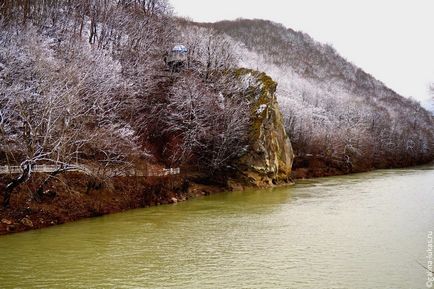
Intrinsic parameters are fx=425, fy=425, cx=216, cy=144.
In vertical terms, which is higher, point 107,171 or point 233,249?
point 107,171

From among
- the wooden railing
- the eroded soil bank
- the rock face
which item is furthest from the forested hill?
the eroded soil bank

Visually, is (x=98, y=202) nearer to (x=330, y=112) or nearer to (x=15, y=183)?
(x=15, y=183)

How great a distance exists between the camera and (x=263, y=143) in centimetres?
4397

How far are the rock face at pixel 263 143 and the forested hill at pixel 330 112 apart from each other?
1232 cm

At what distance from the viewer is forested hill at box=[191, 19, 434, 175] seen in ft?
210

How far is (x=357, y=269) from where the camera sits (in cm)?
1515

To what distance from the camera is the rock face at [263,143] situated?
139ft

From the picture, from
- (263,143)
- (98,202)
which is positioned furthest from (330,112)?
→ (98,202)

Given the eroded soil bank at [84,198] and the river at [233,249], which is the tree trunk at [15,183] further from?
the river at [233,249]

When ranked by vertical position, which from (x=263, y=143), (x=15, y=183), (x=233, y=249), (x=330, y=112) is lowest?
(x=233, y=249)

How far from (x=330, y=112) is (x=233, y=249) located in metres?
74.3

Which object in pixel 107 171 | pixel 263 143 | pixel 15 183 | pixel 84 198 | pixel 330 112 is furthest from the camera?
pixel 330 112

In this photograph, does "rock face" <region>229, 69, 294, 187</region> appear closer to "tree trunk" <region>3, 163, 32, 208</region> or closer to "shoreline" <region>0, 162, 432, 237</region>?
"shoreline" <region>0, 162, 432, 237</region>

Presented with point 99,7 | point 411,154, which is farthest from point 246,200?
point 411,154
